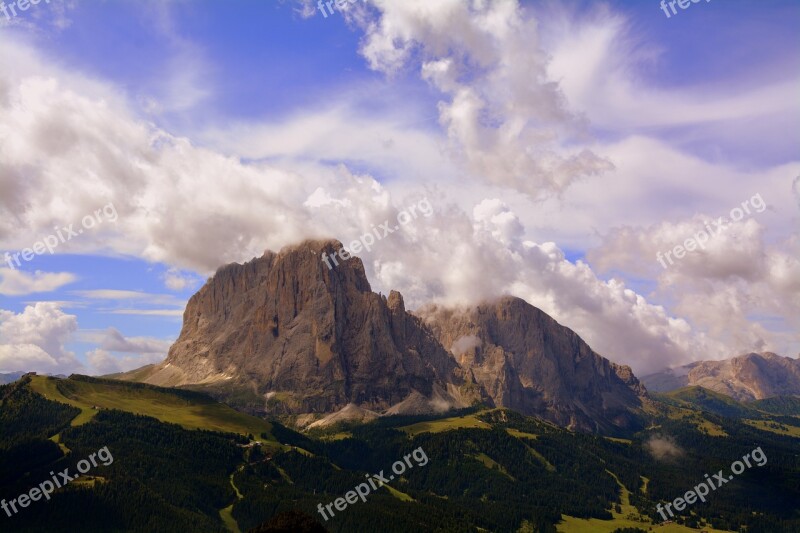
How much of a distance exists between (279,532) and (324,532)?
33.6ft

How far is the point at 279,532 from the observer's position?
382ft

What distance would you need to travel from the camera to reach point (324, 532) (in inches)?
4862
